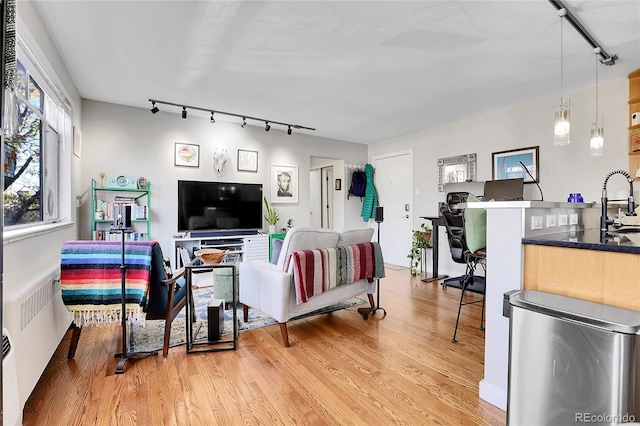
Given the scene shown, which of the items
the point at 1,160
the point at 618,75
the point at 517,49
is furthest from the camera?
the point at 618,75

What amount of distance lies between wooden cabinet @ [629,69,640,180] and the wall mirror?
5.52 feet

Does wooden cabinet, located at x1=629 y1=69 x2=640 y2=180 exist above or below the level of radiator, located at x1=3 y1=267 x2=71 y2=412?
above

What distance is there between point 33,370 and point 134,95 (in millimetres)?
3199

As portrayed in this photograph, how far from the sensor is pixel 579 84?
3344 mm

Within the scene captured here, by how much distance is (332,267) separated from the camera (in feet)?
8.54

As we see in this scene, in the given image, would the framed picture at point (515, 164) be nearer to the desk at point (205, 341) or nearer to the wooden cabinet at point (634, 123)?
the wooden cabinet at point (634, 123)

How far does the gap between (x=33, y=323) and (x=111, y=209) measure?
253cm

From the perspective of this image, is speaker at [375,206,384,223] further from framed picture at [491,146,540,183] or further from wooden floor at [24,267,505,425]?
framed picture at [491,146,540,183]

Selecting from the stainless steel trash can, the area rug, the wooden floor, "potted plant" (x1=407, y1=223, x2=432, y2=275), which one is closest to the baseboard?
the wooden floor

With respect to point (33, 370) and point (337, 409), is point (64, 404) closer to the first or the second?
point (33, 370)

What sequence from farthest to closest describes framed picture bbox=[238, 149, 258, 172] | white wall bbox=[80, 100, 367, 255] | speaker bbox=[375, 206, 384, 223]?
framed picture bbox=[238, 149, 258, 172] < white wall bbox=[80, 100, 367, 255] < speaker bbox=[375, 206, 384, 223]

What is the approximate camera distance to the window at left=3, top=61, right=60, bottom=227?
2062 mm

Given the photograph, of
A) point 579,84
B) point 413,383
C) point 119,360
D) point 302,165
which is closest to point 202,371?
point 119,360

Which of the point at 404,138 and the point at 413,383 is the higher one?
the point at 404,138
